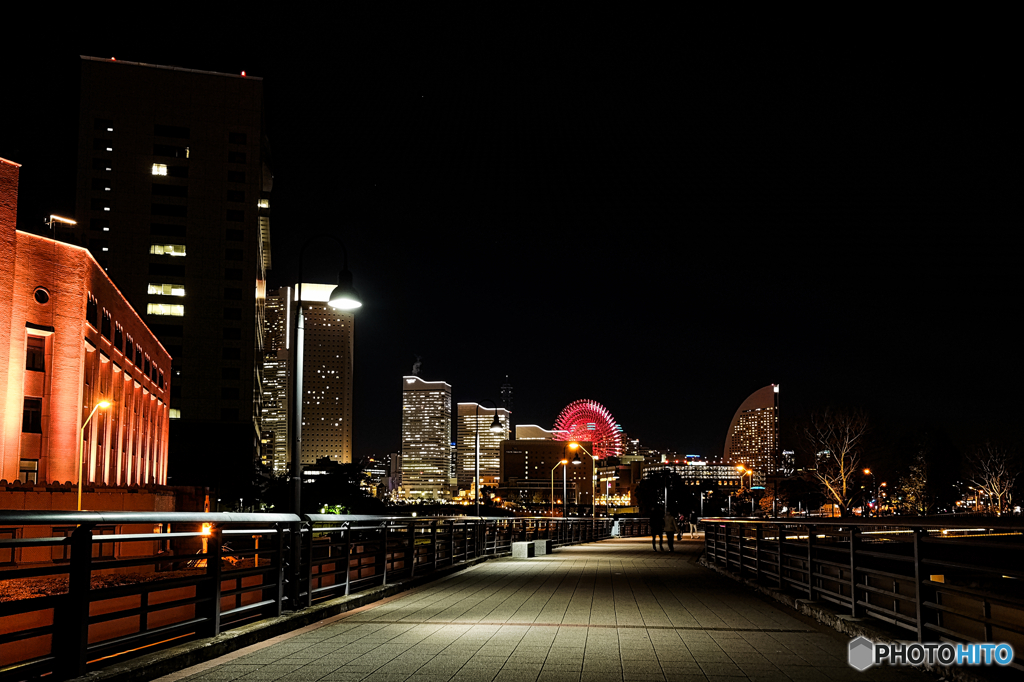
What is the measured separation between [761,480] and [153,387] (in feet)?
416

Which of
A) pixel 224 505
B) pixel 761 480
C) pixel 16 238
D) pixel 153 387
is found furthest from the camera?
pixel 761 480

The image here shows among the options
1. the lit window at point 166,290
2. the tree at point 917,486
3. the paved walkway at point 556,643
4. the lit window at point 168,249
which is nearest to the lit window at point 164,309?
the lit window at point 166,290

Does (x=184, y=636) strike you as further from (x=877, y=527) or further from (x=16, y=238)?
(x=16, y=238)

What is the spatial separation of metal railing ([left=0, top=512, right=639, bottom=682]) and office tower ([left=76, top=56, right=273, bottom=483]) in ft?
270

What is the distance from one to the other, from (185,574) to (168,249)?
10046 centimetres

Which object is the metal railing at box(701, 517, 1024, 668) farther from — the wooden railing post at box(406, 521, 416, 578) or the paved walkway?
the wooden railing post at box(406, 521, 416, 578)

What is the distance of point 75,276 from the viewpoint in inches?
2044

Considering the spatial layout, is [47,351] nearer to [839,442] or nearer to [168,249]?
[839,442]

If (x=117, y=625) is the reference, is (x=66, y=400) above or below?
above

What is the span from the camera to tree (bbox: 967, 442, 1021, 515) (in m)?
86.8

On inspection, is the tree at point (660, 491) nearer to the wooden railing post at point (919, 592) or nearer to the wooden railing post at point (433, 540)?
the wooden railing post at point (433, 540)

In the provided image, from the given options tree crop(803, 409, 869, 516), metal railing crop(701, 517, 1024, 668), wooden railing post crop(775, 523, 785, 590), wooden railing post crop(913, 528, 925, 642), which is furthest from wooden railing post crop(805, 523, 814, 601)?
tree crop(803, 409, 869, 516)

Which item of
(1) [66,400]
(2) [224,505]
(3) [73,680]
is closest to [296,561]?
(3) [73,680]

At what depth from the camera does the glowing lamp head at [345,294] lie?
15.4 meters
